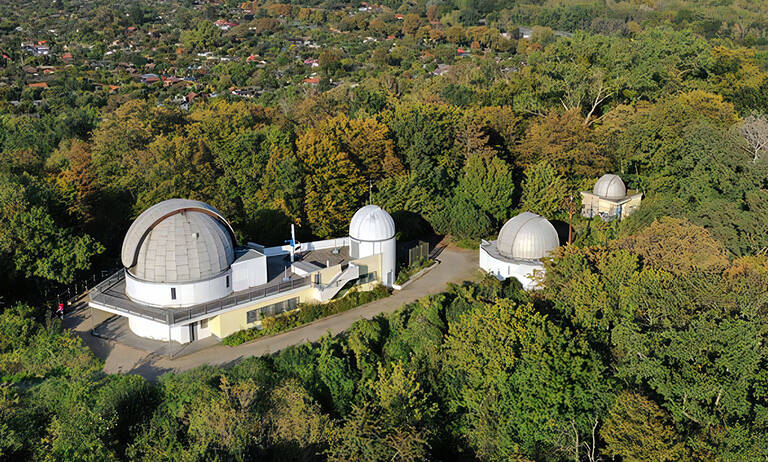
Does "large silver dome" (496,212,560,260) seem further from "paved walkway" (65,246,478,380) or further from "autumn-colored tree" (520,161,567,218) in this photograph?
"autumn-colored tree" (520,161,567,218)

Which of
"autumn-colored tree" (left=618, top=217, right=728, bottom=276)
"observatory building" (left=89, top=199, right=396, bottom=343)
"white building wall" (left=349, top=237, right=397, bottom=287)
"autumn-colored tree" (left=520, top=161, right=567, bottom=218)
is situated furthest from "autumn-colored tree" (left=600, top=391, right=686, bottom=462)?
"autumn-colored tree" (left=520, top=161, right=567, bottom=218)

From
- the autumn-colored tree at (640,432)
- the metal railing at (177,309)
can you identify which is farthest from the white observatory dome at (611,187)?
the autumn-colored tree at (640,432)

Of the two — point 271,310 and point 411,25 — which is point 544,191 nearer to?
point 271,310

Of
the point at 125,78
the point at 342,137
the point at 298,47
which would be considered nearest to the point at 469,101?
the point at 342,137

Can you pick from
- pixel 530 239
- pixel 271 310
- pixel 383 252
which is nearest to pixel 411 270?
pixel 383 252

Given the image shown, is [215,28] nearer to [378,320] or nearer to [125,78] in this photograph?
[125,78]

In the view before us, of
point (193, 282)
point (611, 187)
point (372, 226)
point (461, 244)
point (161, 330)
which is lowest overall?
point (461, 244)
